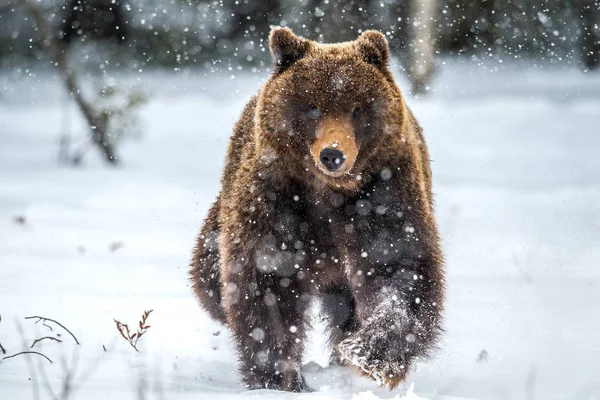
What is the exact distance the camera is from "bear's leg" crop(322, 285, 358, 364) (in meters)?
4.50

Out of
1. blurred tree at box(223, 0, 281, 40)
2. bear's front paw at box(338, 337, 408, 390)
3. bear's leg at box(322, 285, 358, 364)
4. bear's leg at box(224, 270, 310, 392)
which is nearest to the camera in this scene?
bear's front paw at box(338, 337, 408, 390)

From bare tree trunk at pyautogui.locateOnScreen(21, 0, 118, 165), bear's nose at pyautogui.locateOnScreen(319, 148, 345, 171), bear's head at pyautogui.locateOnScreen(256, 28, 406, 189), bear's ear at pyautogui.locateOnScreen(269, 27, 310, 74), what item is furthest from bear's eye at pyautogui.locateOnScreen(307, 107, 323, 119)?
bare tree trunk at pyautogui.locateOnScreen(21, 0, 118, 165)

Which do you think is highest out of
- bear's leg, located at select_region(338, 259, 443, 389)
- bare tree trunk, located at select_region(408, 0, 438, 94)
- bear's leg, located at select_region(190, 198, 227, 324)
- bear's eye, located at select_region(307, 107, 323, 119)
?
bare tree trunk, located at select_region(408, 0, 438, 94)

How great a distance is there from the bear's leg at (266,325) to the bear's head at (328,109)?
1.76ft

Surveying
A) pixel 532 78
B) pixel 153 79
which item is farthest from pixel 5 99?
pixel 532 78

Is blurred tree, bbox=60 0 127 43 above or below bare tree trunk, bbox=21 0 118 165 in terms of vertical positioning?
above

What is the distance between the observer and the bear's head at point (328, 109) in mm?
3643

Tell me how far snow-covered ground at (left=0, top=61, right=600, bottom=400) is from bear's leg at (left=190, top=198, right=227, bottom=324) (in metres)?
0.20

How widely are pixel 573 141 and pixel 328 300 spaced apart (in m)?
8.32

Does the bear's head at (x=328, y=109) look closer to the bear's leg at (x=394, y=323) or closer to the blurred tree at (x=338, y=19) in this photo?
the bear's leg at (x=394, y=323)

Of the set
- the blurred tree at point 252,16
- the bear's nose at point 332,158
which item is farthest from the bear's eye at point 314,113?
the blurred tree at point 252,16

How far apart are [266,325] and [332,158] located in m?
0.87

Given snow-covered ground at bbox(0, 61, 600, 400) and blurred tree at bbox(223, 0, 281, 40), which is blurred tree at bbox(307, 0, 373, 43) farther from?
snow-covered ground at bbox(0, 61, 600, 400)

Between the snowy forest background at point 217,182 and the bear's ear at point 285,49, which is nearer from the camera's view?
the bear's ear at point 285,49
